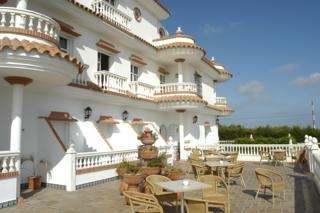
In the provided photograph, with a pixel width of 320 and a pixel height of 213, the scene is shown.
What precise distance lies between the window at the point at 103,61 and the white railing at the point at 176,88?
4.45 m

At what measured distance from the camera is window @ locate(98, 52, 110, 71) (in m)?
14.8

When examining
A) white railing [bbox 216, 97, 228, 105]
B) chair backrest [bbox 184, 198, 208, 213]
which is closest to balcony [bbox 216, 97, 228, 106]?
white railing [bbox 216, 97, 228, 105]

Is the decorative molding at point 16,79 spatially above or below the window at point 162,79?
below

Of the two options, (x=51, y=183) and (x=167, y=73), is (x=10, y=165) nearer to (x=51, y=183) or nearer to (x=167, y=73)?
(x=51, y=183)

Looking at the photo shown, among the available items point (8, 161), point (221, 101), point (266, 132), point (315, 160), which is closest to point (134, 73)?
point (8, 161)

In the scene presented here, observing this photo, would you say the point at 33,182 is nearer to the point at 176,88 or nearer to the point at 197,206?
the point at 197,206

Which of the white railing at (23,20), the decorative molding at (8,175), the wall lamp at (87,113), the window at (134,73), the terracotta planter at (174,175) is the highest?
the window at (134,73)

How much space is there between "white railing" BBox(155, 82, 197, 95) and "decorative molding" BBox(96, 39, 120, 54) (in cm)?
447

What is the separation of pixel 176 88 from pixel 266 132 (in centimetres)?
1964

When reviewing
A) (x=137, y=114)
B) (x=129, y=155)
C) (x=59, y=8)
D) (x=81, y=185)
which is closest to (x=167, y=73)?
(x=137, y=114)

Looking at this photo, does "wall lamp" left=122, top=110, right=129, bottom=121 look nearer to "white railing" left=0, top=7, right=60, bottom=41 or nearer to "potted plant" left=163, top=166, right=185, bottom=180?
"potted plant" left=163, top=166, right=185, bottom=180

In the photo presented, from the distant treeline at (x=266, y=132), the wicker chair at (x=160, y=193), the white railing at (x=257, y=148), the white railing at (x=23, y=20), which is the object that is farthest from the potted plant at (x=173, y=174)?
the distant treeline at (x=266, y=132)

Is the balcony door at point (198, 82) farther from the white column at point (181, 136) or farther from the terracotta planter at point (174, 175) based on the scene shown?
the terracotta planter at point (174, 175)

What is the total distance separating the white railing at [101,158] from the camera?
10414 mm
